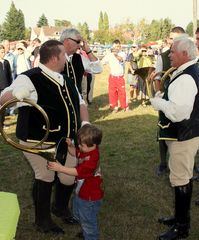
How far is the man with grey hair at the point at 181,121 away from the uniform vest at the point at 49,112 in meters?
0.81

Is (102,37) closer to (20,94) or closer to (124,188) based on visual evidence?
(124,188)

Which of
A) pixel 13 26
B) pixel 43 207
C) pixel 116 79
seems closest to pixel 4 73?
pixel 116 79

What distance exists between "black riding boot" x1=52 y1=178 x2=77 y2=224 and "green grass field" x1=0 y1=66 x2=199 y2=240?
0.08m

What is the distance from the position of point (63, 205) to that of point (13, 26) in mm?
87013

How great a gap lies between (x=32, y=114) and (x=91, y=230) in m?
1.17

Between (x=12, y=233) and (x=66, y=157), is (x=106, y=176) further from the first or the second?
(x=12, y=233)

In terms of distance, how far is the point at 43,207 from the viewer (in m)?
4.27

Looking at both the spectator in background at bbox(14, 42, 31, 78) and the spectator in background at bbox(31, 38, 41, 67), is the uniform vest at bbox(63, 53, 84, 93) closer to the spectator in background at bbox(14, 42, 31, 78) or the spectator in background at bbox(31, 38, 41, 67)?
the spectator in background at bbox(31, 38, 41, 67)

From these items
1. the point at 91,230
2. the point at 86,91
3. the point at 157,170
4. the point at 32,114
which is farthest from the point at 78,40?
the point at 86,91

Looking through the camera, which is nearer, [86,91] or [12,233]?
[12,233]

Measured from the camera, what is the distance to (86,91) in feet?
40.2

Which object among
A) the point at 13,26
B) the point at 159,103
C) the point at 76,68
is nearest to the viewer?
the point at 159,103

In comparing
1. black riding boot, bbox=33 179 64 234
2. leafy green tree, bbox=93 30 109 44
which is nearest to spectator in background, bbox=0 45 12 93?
black riding boot, bbox=33 179 64 234

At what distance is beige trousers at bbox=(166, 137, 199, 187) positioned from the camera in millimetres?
3986
